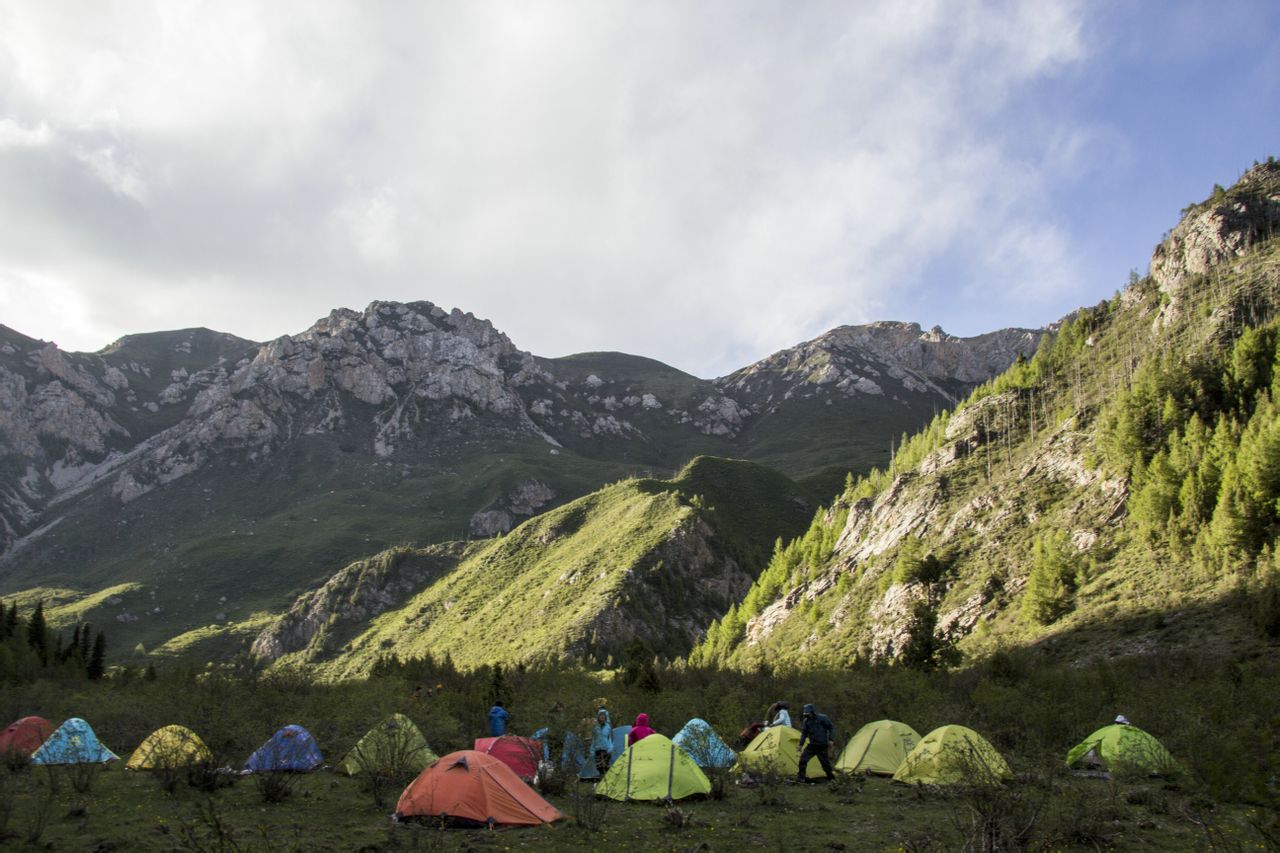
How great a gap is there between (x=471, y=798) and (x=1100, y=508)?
55258 millimetres

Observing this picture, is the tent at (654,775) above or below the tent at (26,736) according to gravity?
above

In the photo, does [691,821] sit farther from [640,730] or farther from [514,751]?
[514,751]

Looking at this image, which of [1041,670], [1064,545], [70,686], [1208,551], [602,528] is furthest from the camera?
[602,528]

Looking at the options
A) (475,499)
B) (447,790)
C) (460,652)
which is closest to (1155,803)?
(447,790)

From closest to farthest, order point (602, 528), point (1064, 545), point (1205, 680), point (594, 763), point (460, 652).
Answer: point (594, 763), point (1205, 680), point (1064, 545), point (460, 652), point (602, 528)

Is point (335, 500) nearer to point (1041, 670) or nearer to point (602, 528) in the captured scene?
point (602, 528)

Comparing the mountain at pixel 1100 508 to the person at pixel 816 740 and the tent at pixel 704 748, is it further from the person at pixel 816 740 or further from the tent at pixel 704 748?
the tent at pixel 704 748

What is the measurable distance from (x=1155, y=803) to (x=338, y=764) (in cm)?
2436

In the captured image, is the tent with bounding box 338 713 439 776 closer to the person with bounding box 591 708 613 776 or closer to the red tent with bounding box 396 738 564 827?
the red tent with bounding box 396 738 564 827

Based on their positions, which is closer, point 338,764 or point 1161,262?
point 338,764

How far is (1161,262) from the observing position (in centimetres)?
8225

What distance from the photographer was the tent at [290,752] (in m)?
20.4

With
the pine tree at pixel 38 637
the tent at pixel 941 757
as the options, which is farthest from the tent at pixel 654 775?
the pine tree at pixel 38 637

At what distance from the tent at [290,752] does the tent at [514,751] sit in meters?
5.93
